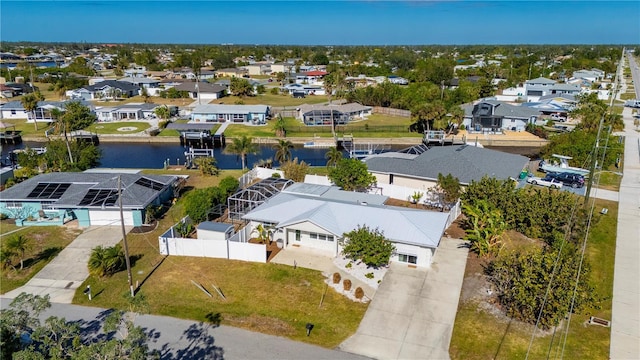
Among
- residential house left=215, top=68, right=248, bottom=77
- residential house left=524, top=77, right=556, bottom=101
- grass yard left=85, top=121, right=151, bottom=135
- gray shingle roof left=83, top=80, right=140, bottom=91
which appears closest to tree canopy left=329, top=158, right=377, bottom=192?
grass yard left=85, top=121, right=151, bottom=135

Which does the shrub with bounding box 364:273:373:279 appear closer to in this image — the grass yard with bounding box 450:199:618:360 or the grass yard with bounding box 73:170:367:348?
the grass yard with bounding box 73:170:367:348

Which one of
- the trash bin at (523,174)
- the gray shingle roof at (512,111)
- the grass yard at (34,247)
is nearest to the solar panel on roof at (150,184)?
the grass yard at (34,247)

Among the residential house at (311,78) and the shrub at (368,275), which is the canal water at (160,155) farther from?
the residential house at (311,78)

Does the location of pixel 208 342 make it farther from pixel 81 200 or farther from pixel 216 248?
pixel 81 200

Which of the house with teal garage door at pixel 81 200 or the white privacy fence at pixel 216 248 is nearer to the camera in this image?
the white privacy fence at pixel 216 248

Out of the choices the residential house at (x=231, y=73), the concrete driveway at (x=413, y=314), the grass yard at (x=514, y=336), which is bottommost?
the grass yard at (x=514, y=336)

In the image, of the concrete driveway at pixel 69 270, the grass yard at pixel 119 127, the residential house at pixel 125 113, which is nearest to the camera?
the concrete driveway at pixel 69 270
